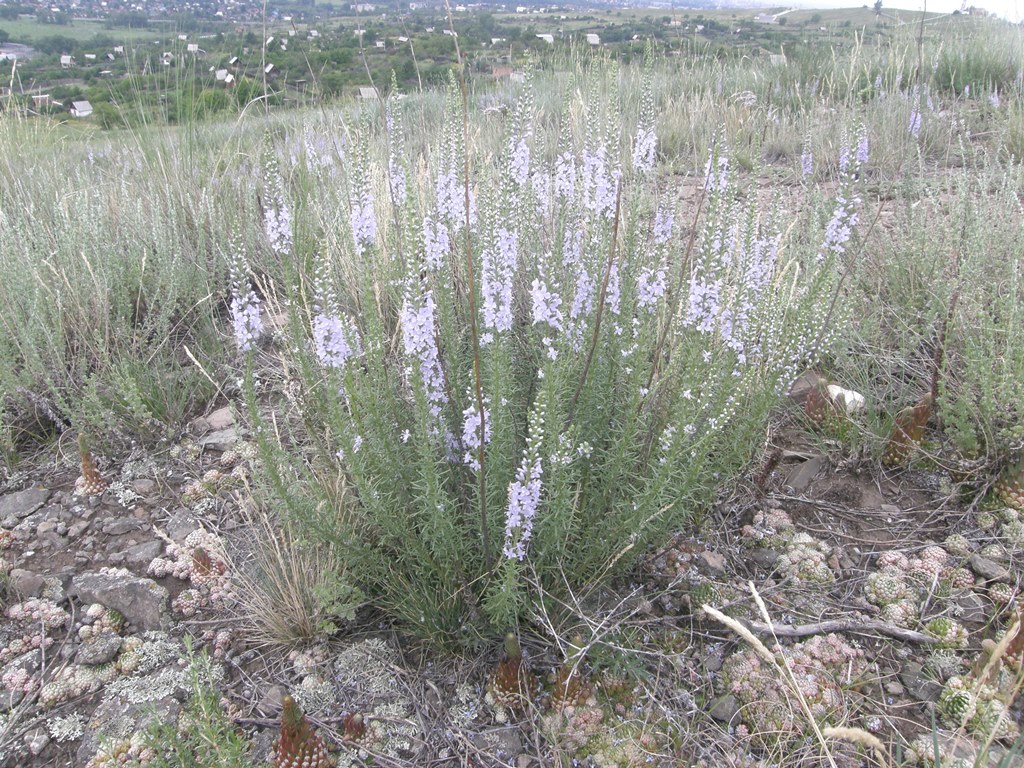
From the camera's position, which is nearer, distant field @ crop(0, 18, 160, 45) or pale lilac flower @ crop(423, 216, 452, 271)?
pale lilac flower @ crop(423, 216, 452, 271)

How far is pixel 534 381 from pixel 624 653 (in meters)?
1.06

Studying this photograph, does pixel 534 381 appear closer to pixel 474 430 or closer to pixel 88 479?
pixel 474 430

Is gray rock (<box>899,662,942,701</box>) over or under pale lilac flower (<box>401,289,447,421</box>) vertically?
under

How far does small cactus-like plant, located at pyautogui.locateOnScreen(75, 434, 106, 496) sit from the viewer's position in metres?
3.08

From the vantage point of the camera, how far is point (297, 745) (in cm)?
186

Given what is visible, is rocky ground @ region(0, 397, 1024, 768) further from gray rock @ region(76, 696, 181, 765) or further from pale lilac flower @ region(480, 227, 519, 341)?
pale lilac flower @ region(480, 227, 519, 341)

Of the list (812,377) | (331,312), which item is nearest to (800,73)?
(812,377)

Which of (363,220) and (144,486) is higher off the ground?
(363,220)

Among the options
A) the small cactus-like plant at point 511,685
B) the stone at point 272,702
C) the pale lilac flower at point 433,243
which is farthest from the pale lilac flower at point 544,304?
the stone at point 272,702

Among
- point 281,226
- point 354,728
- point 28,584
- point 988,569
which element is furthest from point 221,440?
point 988,569

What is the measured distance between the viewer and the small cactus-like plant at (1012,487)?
2730 mm

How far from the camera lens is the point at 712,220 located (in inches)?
82.5

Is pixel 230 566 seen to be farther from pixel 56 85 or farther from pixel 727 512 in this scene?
pixel 56 85

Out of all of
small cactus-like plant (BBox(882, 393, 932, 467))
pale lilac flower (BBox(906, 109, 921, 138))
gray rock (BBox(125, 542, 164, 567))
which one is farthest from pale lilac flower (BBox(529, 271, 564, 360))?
pale lilac flower (BBox(906, 109, 921, 138))
